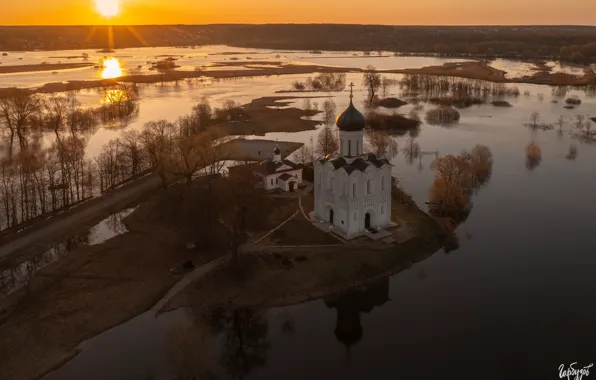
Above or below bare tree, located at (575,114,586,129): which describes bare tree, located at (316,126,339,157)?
below

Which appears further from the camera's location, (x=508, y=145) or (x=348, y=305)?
(x=508, y=145)

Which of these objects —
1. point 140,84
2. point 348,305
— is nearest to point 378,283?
point 348,305

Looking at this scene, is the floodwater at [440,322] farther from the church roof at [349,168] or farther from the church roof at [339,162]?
the church roof at [339,162]

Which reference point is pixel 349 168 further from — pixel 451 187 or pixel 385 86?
pixel 385 86

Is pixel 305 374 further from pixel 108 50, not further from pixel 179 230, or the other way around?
pixel 108 50

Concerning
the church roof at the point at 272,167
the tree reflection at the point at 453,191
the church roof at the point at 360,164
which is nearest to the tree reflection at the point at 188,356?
the church roof at the point at 360,164


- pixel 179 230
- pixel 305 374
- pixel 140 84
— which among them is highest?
pixel 140 84

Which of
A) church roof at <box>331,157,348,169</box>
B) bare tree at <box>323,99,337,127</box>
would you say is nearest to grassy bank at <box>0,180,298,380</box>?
church roof at <box>331,157,348,169</box>

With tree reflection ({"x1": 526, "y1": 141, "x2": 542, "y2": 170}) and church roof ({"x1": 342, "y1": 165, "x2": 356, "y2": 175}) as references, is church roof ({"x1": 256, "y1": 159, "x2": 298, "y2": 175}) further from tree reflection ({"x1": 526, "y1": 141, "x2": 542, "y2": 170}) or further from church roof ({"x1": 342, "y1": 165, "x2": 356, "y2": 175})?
tree reflection ({"x1": 526, "y1": 141, "x2": 542, "y2": 170})
